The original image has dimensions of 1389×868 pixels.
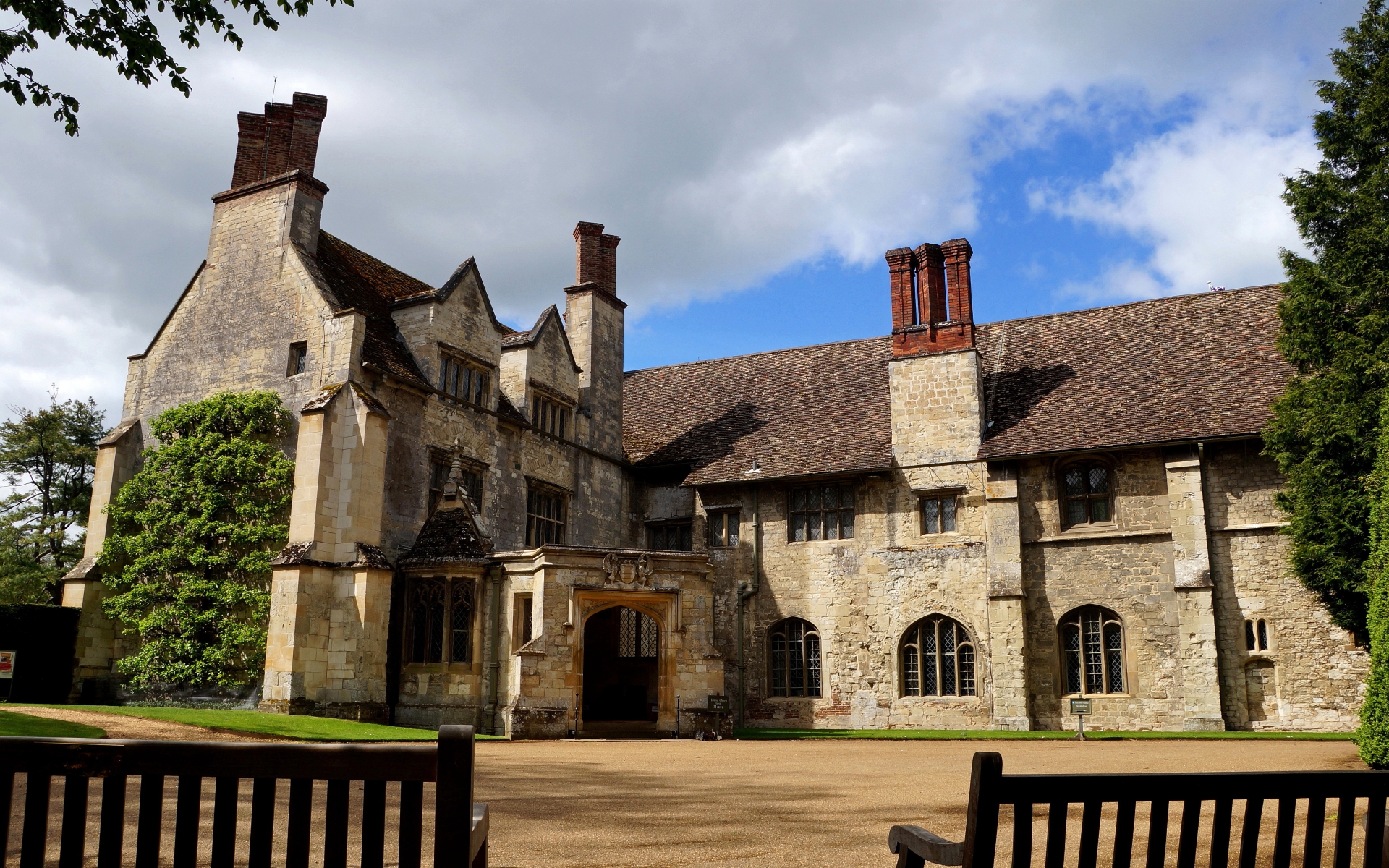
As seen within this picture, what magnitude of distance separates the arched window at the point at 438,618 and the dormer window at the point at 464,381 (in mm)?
4590

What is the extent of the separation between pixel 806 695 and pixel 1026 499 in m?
7.08

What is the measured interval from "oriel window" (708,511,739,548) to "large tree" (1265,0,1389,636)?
12.5 m

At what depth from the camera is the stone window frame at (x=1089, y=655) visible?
22.9 m

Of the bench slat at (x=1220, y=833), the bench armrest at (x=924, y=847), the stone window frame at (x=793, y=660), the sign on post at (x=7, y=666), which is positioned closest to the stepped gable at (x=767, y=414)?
the stone window frame at (x=793, y=660)

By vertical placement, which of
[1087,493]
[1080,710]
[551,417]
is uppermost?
[551,417]

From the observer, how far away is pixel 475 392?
24344 mm

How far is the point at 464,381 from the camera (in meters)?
24.0

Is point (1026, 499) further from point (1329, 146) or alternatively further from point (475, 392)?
point (475, 392)

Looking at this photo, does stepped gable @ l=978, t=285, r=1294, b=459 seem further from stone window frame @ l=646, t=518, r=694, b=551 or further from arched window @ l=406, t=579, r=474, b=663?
arched window @ l=406, t=579, r=474, b=663

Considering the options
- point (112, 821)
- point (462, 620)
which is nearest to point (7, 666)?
point (462, 620)

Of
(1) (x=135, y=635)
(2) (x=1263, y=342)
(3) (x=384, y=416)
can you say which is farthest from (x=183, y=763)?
(2) (x=1263, y=342)

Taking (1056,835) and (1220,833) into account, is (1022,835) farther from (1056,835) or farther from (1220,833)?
(1220,833)

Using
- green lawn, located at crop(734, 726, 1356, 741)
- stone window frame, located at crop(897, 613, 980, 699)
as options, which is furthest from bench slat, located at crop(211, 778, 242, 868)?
stone window frame, located at crop(897, 613, 980, 699)

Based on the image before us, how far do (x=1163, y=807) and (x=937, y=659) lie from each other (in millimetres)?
21949
